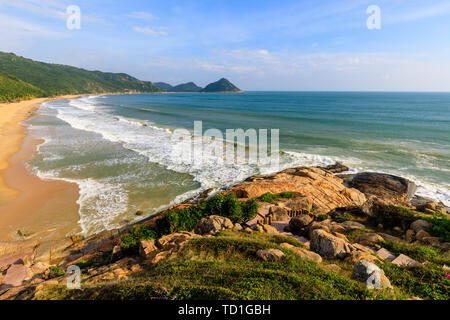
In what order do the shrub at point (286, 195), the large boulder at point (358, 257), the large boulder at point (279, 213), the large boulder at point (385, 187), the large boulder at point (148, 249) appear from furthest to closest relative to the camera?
1. the large boulder at point (385, 187)
2. the shrub at point (286, 195)
3. the large boulder at point (279, 213)
4. the large boulder at point (148, 249)
5. the large boulder at point (358, 257)

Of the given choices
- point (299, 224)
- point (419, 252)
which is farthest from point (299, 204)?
point (419, 252)

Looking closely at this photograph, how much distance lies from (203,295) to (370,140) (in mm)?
36297

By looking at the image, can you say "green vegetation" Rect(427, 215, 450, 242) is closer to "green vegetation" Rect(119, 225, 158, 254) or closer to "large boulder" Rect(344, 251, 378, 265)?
"large boulder" Rect(344, 251, 378, 265)

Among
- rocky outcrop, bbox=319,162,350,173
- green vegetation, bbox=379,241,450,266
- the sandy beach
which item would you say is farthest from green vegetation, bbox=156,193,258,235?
rocky outcrop, bbox=319,162,350,173

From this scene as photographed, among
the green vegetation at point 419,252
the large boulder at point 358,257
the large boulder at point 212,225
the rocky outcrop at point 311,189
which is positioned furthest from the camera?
the rocky outcrop at point 311,189

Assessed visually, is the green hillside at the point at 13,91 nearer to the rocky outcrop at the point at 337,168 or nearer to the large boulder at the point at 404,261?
the rocky outcrop at the point at 337,168

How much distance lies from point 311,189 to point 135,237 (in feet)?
39.5

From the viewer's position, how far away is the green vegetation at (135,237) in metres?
8.72

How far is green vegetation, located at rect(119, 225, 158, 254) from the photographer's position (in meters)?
8.72

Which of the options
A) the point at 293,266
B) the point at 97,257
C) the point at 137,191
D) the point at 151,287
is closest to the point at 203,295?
the point at 151,287

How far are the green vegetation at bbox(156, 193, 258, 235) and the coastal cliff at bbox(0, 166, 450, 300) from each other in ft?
0.16

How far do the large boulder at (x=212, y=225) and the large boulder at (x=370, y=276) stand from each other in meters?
5.17

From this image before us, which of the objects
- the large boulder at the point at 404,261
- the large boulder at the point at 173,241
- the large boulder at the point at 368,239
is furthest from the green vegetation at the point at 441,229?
the large boulder at the point at 173,241
